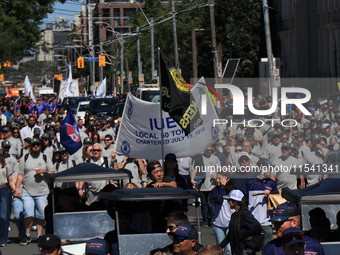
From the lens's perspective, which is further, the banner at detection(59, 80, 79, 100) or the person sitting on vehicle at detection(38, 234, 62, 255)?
the banner at detection(59, 80, 79, 100)

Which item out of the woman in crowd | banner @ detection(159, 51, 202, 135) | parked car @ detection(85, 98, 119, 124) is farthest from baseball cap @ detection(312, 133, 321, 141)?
parked car @ detection(85, 98, 119, 124)

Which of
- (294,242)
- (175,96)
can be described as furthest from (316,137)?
(294,242)

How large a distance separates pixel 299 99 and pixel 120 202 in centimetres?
1058

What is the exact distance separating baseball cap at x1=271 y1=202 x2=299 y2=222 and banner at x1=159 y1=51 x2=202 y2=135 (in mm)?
4076

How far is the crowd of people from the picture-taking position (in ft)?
28.6

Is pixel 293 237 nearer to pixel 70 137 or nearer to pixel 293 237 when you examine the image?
pixel 293 237

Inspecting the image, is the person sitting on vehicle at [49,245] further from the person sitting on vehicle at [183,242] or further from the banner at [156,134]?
the banner at [156,134]

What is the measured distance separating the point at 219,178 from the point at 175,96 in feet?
5.52

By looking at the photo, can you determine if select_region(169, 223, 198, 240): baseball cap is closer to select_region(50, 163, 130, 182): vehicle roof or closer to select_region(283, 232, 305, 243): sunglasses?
select_region(283, 232, 305, 243): sunglasses

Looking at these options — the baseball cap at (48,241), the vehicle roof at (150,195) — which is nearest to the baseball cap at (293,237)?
the vehicle roof at (150,195)

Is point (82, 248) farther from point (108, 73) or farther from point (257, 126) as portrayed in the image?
point (108, 73)

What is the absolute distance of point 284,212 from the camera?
7332mm

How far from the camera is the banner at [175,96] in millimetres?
11328

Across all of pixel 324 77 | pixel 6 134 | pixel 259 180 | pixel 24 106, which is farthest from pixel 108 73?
pixel 259 180
